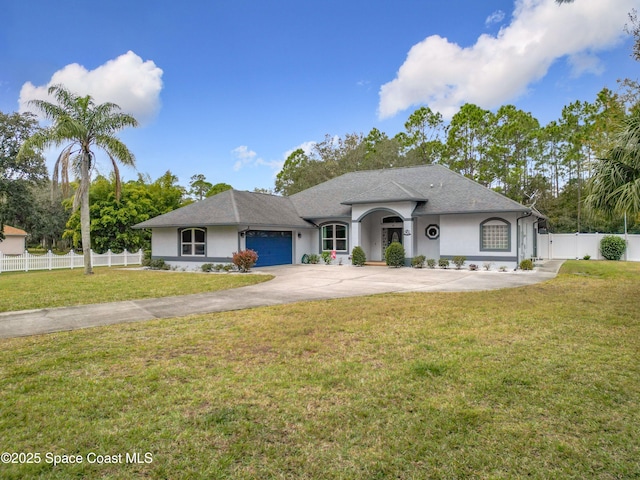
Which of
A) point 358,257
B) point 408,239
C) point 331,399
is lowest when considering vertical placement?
point 331,399

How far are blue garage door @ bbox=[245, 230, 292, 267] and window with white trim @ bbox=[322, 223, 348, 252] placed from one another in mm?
2213

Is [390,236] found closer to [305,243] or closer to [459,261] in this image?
[459,261]

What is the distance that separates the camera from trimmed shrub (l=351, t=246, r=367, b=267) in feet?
68.8

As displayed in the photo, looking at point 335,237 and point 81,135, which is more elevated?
point 81,135

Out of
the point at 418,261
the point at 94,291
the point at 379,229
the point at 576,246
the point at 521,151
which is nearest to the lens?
the point at 94,291

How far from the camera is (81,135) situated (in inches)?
676

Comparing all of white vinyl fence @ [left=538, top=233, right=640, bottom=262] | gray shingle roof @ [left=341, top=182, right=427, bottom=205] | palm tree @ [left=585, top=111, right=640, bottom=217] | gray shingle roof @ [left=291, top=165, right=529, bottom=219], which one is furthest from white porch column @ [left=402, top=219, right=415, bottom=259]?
white vinyl fence @ [left=538, top=233, right=640, bottom=262]

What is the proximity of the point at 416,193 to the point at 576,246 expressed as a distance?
1267cm

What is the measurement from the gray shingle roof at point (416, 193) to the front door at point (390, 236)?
2618 millimetres

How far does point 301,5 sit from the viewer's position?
14688mm

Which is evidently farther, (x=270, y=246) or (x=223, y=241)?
(x=270, y=246)

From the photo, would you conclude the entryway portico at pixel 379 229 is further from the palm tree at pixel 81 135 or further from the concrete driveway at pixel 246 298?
the palm tree at pixel 81 135

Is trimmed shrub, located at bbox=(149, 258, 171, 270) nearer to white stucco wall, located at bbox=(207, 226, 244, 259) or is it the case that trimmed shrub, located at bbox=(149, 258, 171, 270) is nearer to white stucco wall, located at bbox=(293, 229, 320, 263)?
white stucco wall, located at bbox=(207, 226, 244, 259)

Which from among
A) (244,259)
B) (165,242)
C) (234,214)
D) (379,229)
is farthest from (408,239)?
(165,242)
